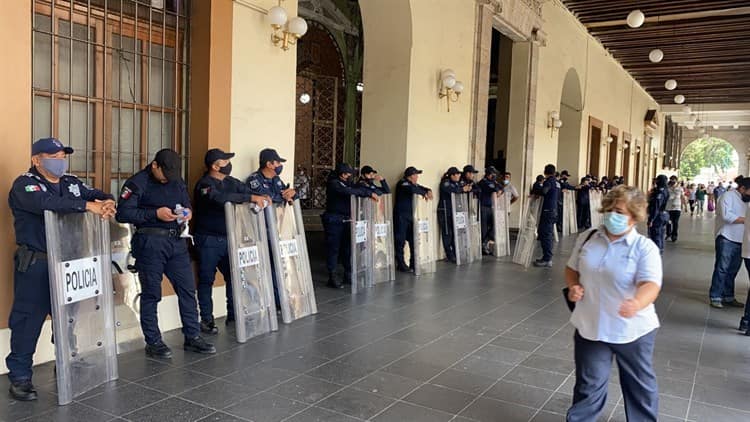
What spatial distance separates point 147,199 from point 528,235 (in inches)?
255

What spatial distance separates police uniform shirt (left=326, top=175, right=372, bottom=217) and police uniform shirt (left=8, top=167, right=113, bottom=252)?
3.55m

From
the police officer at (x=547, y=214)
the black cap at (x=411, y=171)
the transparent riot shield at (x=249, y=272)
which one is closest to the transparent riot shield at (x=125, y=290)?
the transparent riot shield at (x=249, y=272)

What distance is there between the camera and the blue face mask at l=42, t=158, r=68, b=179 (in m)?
3.51

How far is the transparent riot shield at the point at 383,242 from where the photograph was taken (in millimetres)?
7234

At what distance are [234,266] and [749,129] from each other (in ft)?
152

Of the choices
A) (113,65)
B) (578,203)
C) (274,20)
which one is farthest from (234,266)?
(578,203)

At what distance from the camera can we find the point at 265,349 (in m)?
4.58

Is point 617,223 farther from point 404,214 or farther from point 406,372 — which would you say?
point 404,214

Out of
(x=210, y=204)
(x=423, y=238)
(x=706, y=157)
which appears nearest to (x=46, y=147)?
(x=210, y=204)

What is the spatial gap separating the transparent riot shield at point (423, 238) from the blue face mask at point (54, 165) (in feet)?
16.7

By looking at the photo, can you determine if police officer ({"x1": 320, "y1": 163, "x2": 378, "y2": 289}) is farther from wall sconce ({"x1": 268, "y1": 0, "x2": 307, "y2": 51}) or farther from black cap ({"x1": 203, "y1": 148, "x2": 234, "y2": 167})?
black cap ({"x1": 203, "y1": 148, "x2": 234, "y2": 167})

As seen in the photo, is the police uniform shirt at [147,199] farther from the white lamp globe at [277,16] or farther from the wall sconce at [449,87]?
the wall sconce at [449,87]

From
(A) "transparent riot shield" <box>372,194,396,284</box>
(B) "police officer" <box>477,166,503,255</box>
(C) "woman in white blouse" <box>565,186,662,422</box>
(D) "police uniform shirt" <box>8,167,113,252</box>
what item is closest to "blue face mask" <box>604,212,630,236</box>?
(C) "woman in white blouse" <box>565,186,662,422</box>

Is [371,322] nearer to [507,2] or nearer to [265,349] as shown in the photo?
[265,349]
